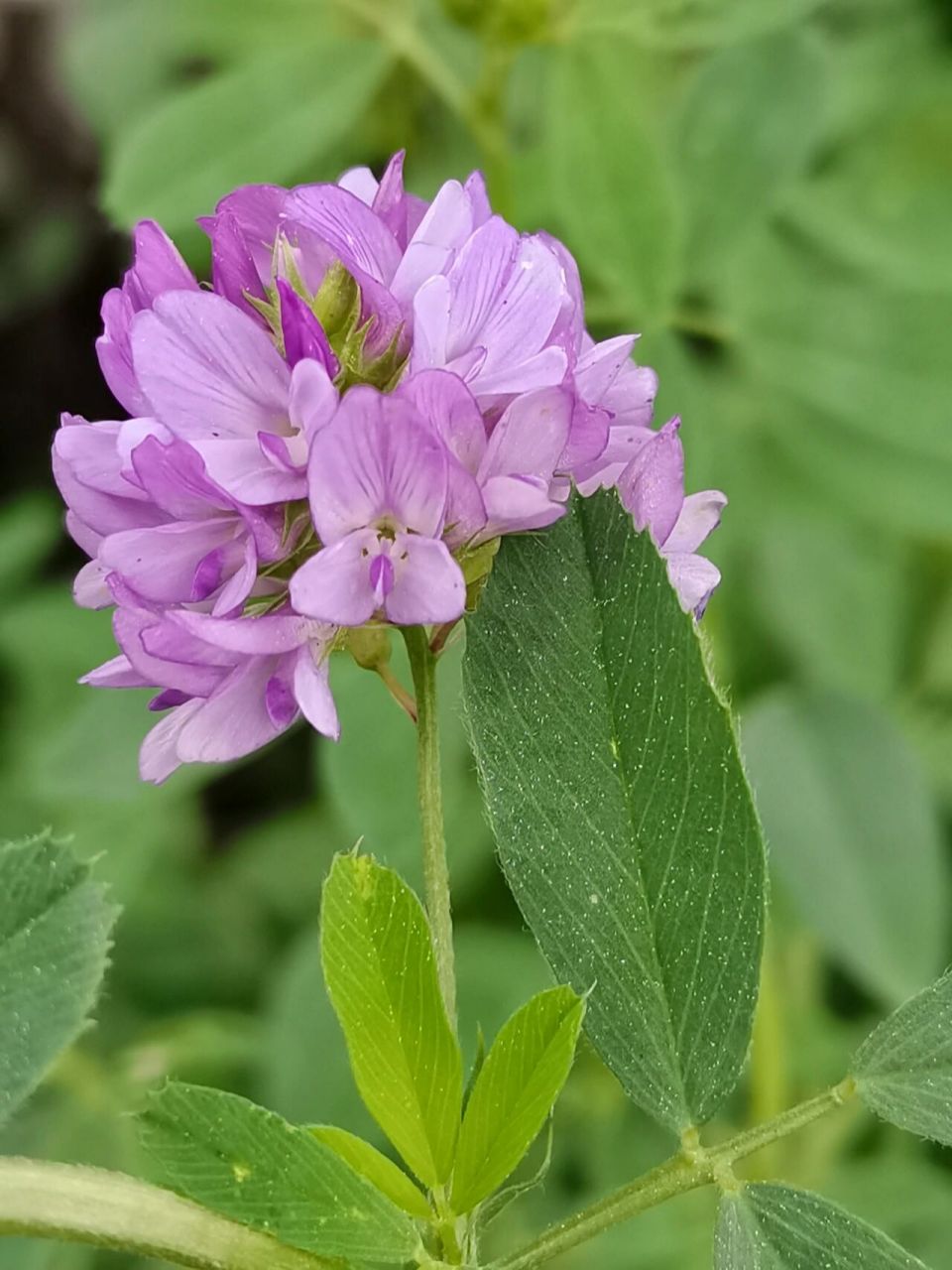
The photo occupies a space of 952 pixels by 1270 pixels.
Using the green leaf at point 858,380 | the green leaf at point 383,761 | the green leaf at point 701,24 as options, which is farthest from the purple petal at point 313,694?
the green leaf at point 858,380

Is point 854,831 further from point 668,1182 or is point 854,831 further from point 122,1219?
point 122,1219

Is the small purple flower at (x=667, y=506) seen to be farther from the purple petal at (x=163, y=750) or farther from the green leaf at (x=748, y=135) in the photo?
the green leaf at (x=748, y=135)

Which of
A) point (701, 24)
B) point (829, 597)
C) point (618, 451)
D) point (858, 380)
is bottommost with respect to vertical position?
point (829, 597)

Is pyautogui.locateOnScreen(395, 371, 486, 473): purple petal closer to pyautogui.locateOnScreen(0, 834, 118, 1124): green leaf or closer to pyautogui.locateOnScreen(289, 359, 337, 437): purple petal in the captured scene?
pyautogui.locateOnScreen(289, 359, 337, 437): purple petal

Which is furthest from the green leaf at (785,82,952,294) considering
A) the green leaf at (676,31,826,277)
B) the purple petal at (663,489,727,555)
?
the purple petal at (663,489,727,555)

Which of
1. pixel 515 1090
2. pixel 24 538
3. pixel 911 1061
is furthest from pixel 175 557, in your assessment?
pixel 24 538

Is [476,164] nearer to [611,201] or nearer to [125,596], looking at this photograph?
[611,201]
